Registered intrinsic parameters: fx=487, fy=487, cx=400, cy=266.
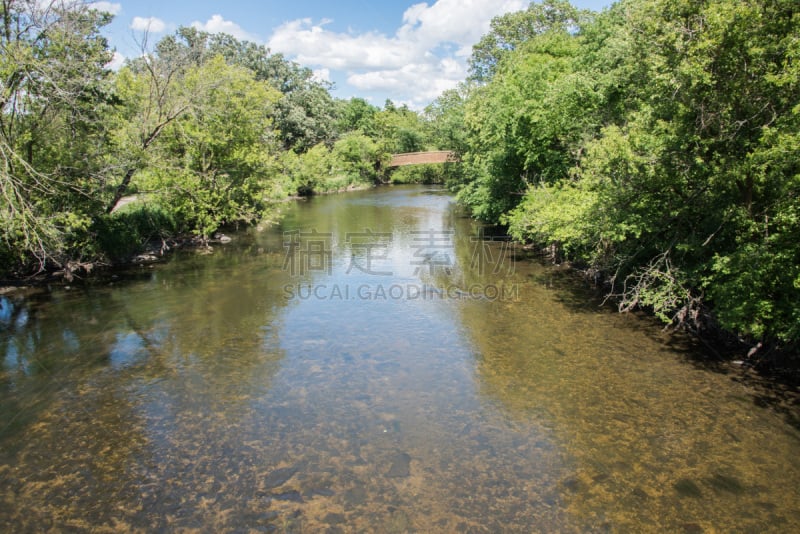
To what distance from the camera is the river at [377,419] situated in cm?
721

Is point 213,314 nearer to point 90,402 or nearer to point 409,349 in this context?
point 90,402

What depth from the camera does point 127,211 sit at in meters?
23.7

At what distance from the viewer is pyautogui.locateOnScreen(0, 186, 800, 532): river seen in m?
7.21

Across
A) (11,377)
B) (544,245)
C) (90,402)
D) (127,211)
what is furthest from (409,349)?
(127,211)

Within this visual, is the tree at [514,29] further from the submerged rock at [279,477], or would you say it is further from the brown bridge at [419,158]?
the submerged rock at [279,477]

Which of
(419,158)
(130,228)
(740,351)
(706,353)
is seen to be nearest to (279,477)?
(706,353)

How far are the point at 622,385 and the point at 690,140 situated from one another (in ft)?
19.1

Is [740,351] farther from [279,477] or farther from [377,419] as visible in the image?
[279,477]

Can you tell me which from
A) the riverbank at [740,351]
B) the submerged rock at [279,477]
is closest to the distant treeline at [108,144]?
the submerged rock at [279,477]

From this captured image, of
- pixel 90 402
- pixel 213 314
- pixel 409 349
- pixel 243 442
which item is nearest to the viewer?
pixel 243 442

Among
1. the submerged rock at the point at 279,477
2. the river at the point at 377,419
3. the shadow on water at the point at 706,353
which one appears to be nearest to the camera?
the river at the point at 377,419

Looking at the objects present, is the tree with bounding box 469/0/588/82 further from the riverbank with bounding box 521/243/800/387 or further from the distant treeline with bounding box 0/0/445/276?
the riverbank with bounding box 521/243/800/387

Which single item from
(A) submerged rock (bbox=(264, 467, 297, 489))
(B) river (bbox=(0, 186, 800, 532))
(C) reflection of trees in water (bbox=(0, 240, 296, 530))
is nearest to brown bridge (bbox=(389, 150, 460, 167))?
(B) river (bbox=(0, 186, 800, 532))

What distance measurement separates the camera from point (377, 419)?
969cm
